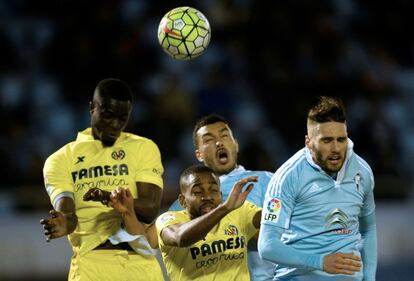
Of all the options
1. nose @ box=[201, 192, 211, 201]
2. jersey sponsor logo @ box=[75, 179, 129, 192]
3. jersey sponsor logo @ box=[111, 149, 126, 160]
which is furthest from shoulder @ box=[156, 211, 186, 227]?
jersey sponsor logo @ box=[111, 149, 126, 160]

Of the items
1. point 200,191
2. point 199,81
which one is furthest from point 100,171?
point 199,81

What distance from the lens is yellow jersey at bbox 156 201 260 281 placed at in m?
5.91

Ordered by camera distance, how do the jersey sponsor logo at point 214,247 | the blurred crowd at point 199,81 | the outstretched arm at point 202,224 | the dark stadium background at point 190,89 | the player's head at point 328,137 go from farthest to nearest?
the blurred crowd at point 199,81
the dark stadium background at point 190,89
the jersey sponsor logo at point 214,247
the player's head at point 328,137
the outstretched arm at point 202,224

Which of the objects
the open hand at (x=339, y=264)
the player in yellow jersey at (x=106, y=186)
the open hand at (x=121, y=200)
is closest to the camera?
the open hand at (x=339, y=264)

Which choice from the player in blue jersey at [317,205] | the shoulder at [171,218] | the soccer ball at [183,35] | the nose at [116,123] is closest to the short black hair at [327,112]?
the player in blue jersey at [317,205]

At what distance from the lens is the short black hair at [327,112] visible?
5723 millimetres

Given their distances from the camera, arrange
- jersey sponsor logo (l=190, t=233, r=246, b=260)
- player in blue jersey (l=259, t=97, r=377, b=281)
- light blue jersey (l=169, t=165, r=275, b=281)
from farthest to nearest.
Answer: light blue jersey (l=169, t=165, r=275, b=281) < jersey sponsor logo (l=190, t=233, r=246, b=260) < player in blue jersey (l=259, t=97, r=377, b=281)

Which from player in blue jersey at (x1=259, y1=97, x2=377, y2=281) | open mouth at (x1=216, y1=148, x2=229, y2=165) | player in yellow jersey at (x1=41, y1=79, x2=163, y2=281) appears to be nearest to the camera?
player in blue jersey at (x1=259, y1=97, x2=377, y2=281)

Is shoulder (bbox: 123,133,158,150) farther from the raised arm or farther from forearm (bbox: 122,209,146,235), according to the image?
forearm (bbox: 122,209,146,235)

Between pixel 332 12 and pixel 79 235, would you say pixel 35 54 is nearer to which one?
pixel 332 12

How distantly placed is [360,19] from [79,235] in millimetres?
9833

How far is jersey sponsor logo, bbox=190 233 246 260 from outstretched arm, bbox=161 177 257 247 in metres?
0.21

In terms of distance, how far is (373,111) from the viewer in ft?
43.5

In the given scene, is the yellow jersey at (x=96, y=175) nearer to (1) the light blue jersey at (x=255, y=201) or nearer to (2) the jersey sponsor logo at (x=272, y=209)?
(1) the light blue jersey at (x=255, y=201)
